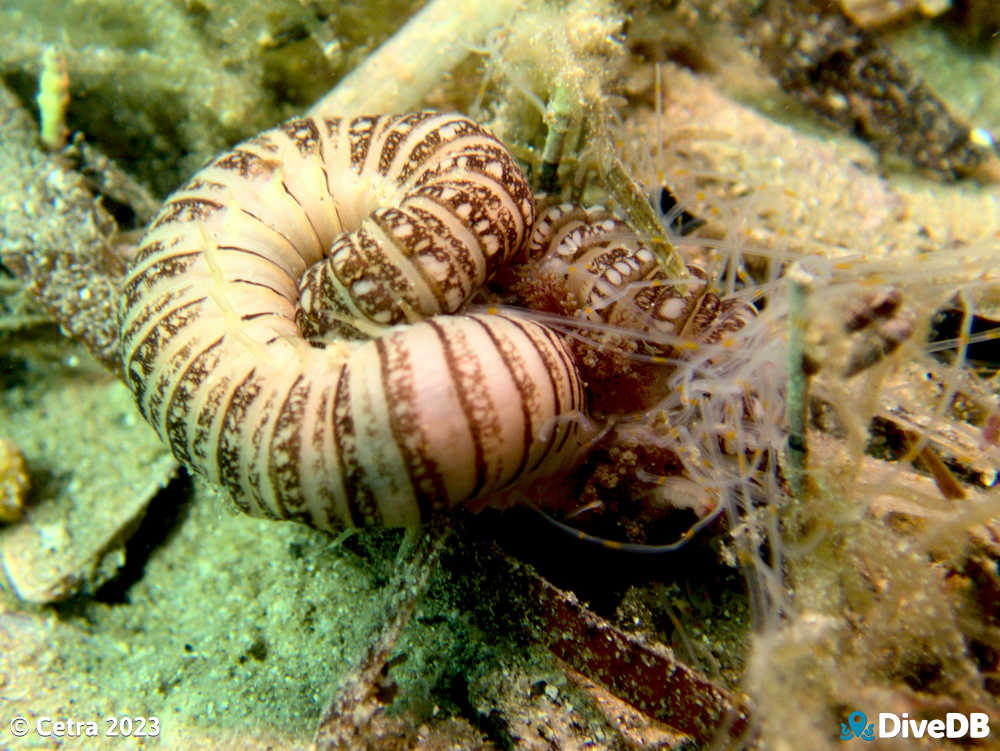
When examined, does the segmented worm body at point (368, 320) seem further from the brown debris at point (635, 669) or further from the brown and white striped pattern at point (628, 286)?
the brown debris at point (635, 669)

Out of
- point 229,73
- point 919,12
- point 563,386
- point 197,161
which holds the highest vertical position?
point 229,73

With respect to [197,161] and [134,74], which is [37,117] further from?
[197,161]

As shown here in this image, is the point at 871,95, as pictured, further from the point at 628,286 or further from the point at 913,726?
the point at 913,726

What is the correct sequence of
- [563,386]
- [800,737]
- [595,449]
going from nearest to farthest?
1. [800,737]
2. [563,386]
3. [595,449]

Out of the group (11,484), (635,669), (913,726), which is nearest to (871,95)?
(913,726)

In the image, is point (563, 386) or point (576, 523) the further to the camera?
point (576, 523)

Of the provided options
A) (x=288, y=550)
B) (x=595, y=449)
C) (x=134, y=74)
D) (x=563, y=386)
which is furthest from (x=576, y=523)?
(x=134, y=74)

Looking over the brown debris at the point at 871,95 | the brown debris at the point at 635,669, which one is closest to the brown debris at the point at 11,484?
the brown debris at the point at 635,669
